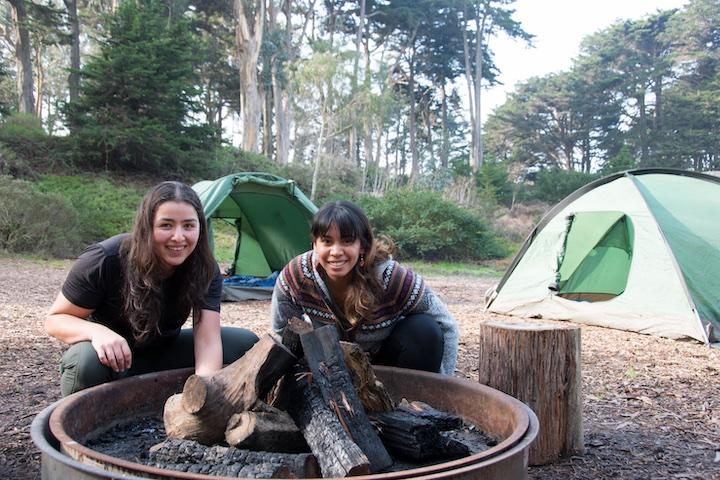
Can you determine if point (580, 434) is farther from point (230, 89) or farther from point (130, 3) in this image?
point (230, 89)

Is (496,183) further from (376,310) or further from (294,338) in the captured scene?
(294,338)

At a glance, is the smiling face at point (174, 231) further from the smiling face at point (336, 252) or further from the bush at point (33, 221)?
the bush at point (33, 221)

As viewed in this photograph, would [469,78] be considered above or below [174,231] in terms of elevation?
above

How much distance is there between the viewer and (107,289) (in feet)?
6.61

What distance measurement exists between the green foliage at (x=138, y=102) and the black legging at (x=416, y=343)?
1316cm

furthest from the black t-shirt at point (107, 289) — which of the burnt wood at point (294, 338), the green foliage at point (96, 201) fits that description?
the green foliage at point (96, 201)

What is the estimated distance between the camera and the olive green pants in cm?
193

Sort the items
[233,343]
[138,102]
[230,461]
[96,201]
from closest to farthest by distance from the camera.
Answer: [230,461] → [233,343] → [96,201] → [138,102]

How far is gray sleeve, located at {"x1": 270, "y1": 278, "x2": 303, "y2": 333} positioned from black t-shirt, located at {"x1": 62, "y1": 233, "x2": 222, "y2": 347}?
11.4 inches

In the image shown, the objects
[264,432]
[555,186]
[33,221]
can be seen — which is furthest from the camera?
[555,186]

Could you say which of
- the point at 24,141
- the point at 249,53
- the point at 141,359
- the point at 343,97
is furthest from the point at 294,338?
the point at 249,53

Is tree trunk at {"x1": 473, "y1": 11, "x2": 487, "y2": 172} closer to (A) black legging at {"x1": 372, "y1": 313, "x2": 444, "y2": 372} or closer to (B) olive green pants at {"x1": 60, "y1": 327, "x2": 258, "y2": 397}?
(A) black legging at {"x1": 372, "y1": 313, "x2": 444, "y2": 372}

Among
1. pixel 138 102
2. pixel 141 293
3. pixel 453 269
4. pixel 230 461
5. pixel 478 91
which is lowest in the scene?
pixel 453 269

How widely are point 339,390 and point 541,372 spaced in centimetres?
111
